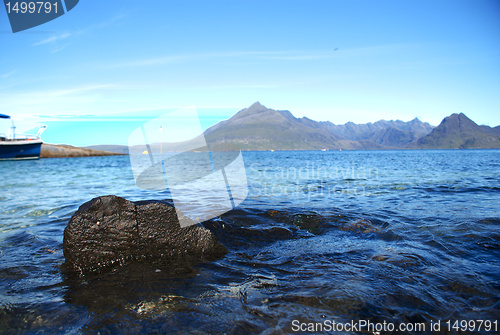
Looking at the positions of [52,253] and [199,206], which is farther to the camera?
[199,206]

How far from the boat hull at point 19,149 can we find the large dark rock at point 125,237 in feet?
210

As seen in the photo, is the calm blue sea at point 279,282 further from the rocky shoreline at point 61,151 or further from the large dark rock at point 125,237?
the rocky shoreline at point 61,151

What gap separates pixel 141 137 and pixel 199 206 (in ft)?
16.9

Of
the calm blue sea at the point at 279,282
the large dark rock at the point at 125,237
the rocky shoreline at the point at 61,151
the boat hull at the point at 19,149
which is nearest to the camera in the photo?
the calm blue sea at the point at 279,282

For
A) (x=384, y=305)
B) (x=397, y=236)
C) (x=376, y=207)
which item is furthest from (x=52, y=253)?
(x=376, y=207)

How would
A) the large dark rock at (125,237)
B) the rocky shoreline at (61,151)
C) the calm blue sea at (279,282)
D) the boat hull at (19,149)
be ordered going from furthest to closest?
the rocky shoreline at (61,151), the boat hull at (19,149), the large dark rock at (125,237), the calm blue sea at (279,282)

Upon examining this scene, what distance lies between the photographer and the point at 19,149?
5544 centimetres

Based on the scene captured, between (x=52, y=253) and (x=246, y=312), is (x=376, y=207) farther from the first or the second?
(x=52, y=253)

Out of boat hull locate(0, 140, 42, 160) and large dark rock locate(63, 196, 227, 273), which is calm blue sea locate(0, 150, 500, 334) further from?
boat hull locate(0, 140, 42, 160)

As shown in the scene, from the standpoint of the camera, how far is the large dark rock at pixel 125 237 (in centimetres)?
417

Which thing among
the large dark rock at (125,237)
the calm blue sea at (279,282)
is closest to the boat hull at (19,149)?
the calm blue sea at (279,282)

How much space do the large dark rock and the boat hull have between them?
210 ft

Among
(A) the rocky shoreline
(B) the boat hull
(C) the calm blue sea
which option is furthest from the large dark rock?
(A) the rocky shoreline

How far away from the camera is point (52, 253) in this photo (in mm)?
4980
